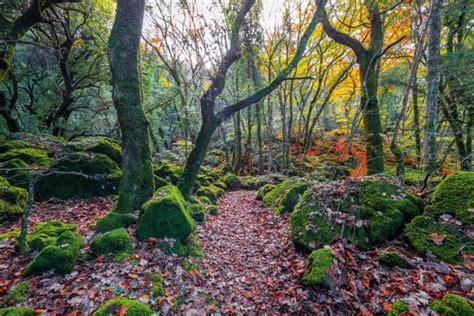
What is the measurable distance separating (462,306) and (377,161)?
5812 millimetres

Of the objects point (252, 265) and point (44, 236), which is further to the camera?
point (252, 265)

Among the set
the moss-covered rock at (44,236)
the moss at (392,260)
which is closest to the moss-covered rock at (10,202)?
the moss-covered rock at (44,236)

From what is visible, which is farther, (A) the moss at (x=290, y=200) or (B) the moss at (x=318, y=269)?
(A) the moss at (x=290, y=200)

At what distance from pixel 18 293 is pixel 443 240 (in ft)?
20.9

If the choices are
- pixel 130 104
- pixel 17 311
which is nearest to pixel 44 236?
pixel 17 311

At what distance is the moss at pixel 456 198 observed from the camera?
387 cm

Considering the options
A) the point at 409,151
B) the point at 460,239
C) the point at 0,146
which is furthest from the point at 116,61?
the point at 409,151

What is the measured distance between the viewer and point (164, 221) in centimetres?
452

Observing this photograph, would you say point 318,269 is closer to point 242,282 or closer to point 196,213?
point 242,282

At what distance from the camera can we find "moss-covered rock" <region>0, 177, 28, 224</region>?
5.28 meters

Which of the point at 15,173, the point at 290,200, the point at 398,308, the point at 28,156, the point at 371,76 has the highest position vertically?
the point at 371,76

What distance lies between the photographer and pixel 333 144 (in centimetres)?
1867

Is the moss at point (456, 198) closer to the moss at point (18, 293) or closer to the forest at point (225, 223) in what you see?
the forest at point (225, 223)

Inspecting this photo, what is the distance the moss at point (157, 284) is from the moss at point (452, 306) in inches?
142
